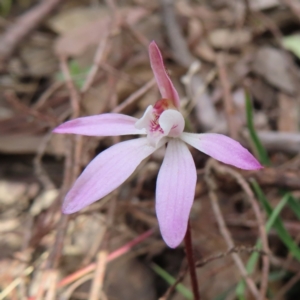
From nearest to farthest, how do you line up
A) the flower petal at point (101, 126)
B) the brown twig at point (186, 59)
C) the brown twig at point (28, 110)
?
1. the flower petal at point (101, 126)
2. the brown twig at point (28, 110)
3. the brown twig at point (186, 59)

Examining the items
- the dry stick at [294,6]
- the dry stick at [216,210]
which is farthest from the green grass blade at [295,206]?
the dry stick at [294,6]

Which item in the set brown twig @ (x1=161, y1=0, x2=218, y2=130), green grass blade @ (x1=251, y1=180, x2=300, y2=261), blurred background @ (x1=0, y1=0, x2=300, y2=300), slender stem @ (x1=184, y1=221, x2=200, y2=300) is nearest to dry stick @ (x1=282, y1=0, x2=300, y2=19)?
blurred background @ (x1=0, y1=0, x2=300, y2=300)

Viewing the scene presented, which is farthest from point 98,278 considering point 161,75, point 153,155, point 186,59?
point 186,59

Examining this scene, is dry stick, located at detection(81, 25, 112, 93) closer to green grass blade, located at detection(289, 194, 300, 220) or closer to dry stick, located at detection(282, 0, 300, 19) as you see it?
green grass blade, located at detection(289, 194, 300, 220)

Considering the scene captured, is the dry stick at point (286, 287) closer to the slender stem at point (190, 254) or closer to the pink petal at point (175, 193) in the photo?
the slender stem at point (190, 254)

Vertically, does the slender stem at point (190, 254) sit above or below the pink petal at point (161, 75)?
below

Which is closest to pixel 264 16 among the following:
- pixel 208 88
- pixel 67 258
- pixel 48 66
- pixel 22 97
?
pixel 208 88
